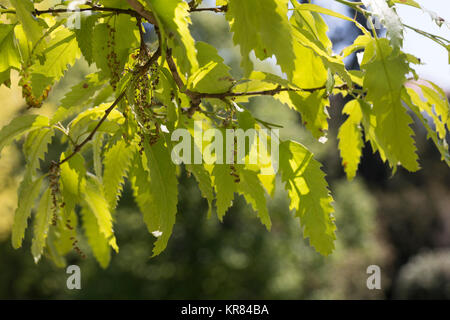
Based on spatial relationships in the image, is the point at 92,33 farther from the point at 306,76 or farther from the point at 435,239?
the point at 435,239

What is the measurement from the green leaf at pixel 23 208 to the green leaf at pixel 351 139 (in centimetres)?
46

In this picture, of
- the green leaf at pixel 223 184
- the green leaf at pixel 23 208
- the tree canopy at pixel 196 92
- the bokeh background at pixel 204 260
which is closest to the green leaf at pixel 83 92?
the tree canopy at pixel 196 92

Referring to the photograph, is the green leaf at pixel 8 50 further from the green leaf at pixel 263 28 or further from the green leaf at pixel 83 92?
the green leaf at pixel 263 28

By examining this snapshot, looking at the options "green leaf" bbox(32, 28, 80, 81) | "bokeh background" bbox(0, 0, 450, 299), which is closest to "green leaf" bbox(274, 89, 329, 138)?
"green leaf" bbox(32, 28, 80, 81)

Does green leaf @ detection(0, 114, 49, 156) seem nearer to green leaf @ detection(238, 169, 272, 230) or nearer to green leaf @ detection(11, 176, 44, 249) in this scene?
green leaf @ detection(11, 176, 44, 249)

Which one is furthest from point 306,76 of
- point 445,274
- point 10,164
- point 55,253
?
point 445,274

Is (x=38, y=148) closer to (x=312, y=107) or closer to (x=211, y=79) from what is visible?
(x=211, y=79)

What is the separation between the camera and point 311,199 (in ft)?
1.91

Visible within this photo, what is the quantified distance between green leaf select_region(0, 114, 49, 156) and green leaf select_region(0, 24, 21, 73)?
101 mm

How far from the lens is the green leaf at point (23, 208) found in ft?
2.14

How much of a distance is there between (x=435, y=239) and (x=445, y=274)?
A: 6.46 metres

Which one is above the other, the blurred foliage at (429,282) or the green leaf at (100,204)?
the blurred foliage at (429,282)

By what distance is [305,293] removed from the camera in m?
7.57

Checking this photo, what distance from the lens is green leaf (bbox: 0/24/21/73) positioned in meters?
0.60
